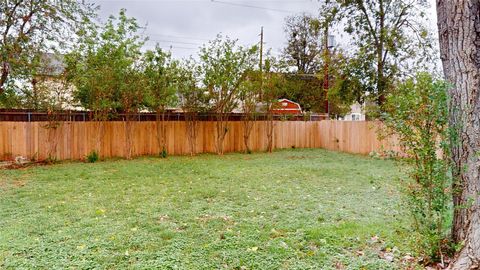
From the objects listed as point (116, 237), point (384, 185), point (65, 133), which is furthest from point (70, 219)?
point (65, 133)

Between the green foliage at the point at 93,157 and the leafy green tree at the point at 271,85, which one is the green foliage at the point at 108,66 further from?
the leafy green tree at the point at 271,85

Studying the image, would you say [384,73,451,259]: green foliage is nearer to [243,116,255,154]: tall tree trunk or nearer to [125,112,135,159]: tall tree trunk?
[125,112,135,159]: tall tree trunk

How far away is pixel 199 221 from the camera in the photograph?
352cm

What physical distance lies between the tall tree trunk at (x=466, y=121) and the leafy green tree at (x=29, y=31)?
27.2ft

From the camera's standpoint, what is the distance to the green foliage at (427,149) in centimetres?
219

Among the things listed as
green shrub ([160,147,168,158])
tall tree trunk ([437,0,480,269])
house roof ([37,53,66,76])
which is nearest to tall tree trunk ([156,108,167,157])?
green shrub ([160,147,168,158])

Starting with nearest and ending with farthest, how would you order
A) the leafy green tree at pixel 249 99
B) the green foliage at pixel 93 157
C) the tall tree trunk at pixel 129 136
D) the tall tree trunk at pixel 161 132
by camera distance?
the green foliage at pixel 93 157 → the tall tree trunk at pixel 129 136 → the leafy green tree at pixel 249 99 → the tall tree trunk at pixel 161 132

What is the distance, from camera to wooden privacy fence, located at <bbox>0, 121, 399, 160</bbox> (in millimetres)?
8500

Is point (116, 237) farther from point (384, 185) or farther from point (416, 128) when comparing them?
point (384, 185)

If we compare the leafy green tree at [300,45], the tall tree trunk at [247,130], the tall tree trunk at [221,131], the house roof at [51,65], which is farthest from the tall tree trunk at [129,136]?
the leafy green tree at [300,45]

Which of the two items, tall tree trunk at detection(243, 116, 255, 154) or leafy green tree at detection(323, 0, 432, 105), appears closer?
leafy green tree at detection(323, 0, 432, 105)

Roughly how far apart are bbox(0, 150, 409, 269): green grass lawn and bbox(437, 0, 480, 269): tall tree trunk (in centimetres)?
48

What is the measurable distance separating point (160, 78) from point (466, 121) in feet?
25.8

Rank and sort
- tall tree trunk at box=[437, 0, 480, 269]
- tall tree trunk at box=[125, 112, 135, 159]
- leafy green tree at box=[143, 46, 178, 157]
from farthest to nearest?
tall tree trunk at box=[125, 112, 135, 159] → leafy green tree at box=[143, 46, 178, 157] → tall tree trunk at box=[437, 0, 480, 269]
